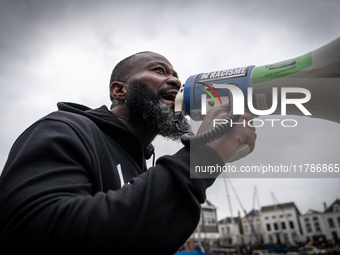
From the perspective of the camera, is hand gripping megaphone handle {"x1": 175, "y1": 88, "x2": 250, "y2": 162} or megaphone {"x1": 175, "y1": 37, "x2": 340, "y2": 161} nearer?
hand gripping megaphone handle {"x1": 175, "y1": 88, "x2": 250, "y2": 162}

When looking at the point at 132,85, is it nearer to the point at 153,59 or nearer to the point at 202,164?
the point at 153,59

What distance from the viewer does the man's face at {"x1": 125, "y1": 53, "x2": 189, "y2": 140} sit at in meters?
1.63

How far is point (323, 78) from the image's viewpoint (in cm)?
110

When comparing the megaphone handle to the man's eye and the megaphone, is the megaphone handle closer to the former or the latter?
the megaphone

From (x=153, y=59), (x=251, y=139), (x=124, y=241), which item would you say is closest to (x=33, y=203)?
(x=124, y=241)

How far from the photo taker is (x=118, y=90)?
2018 millimetres

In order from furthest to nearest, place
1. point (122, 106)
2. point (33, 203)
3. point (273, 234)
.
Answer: point (273, 234), point (122, 106), point (33, 203)

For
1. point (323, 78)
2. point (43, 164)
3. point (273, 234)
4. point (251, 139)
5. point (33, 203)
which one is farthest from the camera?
point (273, 234)

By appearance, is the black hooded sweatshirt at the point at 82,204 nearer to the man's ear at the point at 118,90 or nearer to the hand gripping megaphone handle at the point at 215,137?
the hand gripping megaphone handle at the point at 215,137

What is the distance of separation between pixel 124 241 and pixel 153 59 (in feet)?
5.44

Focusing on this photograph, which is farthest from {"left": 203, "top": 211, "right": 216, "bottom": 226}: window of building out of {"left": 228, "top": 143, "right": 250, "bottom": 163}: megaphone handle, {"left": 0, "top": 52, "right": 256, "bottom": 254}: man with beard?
{"left": 0, "top": 52, "right": 256, "bottom": 254}: man with beard

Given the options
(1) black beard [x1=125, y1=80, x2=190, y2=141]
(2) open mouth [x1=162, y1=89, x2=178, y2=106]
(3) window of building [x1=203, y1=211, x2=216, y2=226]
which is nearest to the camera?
(1) black beard [x1=125, y1=80, x2=190, y2=141]

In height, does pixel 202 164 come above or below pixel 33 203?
above

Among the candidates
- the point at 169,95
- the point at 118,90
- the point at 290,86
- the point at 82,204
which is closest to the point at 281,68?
the point at 290,86
